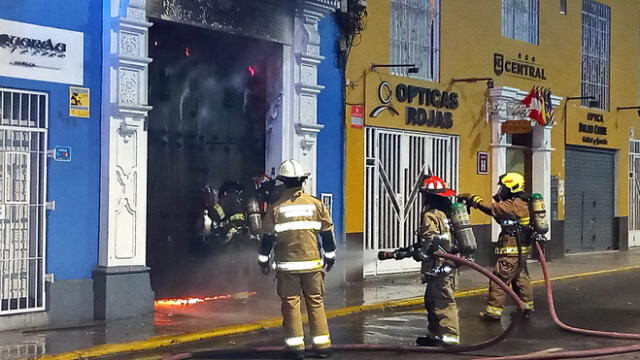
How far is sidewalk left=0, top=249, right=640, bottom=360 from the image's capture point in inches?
377

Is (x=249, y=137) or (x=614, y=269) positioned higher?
(x=249, y=137)

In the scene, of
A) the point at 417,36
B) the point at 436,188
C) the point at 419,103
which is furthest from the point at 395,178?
the point at 436,188

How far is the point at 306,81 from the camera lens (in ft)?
47.6

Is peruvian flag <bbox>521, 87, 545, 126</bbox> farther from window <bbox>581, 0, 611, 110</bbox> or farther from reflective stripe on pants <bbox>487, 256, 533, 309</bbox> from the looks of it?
reflective stripe on pants <bbox>487, 256, 533, 309</bbox>

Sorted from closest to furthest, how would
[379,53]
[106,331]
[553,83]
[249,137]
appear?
[106,331]
[249,137]
[379,53]
[553,83]

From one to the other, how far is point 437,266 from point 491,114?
10.1 meters

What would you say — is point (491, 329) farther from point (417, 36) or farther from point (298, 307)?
point (417, 36)

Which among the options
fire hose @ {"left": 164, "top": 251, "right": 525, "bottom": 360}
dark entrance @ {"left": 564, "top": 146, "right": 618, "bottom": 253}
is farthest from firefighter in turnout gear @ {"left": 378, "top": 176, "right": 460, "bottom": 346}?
dark entrance @ {"left": 564, "top": 146, "right": 618, "bottom": 253}

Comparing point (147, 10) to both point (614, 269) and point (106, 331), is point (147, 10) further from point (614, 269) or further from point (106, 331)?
point (614, 269)

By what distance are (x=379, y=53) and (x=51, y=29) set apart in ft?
22.5

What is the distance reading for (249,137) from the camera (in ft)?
47.6

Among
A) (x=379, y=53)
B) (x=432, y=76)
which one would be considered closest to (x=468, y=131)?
(x=432, y=76)

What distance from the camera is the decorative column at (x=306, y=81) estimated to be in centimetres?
1441

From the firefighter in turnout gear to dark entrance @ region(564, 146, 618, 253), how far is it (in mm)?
13169
